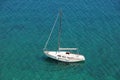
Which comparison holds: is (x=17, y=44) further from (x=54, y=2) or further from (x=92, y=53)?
(x=54, y=2)

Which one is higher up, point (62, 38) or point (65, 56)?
point (62, 38)

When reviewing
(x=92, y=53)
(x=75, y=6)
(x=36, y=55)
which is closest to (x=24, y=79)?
(x=36, y=55)

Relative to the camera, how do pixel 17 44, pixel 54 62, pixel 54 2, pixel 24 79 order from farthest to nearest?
pixel 54 2, pixel 17 44, pixel 54 62, pixel 24 79

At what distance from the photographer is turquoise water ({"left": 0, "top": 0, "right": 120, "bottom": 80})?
82625 mm

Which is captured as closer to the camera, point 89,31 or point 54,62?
point 54,62

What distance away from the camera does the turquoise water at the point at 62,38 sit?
8262 centimetres

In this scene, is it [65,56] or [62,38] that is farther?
[62,38]

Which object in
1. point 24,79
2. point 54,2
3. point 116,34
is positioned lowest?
point 24,79

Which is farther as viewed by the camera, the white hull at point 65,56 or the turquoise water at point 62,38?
the white hull at point 65,56

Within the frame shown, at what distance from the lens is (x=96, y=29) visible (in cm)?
10062

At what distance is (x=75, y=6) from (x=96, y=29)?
16.5m

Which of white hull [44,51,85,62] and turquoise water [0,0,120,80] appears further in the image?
white hull [44,51,85,62]

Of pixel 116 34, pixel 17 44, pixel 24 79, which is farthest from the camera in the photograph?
pixel 116 34

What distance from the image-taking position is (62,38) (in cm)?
9544
